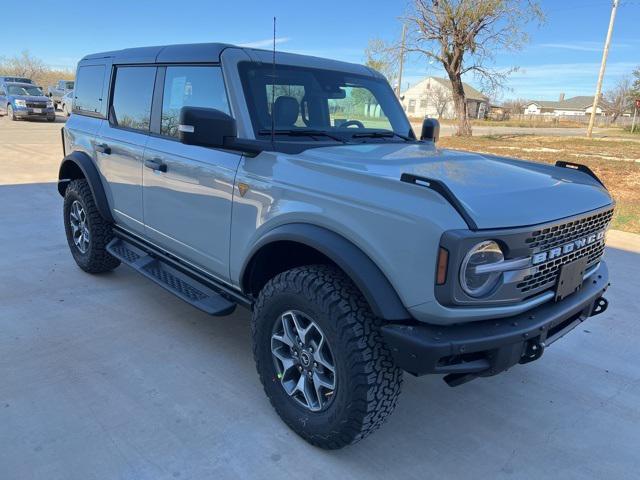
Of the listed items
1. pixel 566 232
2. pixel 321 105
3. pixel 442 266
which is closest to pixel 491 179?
pixel 566 232

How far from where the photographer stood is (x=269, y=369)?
2.74 m

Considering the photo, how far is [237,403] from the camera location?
2.88 metres

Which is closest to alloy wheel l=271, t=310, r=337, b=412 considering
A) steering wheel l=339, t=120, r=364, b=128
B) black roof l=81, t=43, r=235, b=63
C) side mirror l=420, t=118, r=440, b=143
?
steering wheel l=339, t=120, r=364, b=128

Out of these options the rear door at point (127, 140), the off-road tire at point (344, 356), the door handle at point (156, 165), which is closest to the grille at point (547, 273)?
the off-road tire at point (344, 356)

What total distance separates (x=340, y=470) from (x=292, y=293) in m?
0.87

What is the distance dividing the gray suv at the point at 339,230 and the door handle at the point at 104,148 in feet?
0.46

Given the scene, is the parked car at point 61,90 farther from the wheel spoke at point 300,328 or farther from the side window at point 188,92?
the wheel spoke at point 300,328

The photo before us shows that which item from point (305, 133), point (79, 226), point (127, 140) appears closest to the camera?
point (305, 133)

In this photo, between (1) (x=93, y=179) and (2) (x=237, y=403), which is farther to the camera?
(1) (x=93, y=179)

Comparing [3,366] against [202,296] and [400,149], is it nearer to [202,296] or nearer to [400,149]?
[202,296]

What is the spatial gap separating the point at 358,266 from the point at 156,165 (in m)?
1.96

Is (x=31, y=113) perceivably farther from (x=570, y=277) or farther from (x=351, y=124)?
(x=570, y=277)

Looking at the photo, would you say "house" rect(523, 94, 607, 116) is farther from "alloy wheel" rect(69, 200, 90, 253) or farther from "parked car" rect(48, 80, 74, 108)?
"alloy wheel" rect(69, 200, 90, 253)

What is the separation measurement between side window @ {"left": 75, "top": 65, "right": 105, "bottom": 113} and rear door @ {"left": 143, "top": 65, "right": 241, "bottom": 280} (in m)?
1.14
